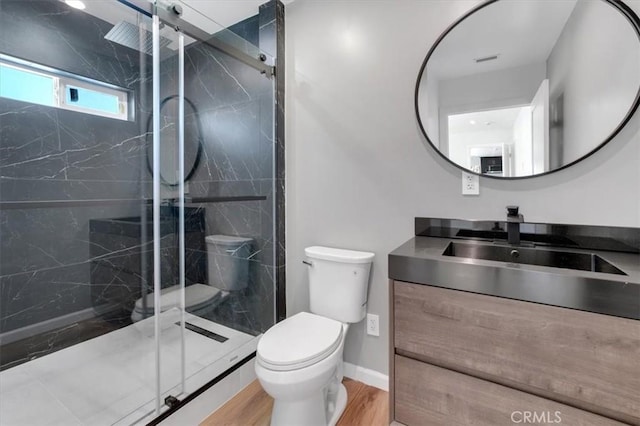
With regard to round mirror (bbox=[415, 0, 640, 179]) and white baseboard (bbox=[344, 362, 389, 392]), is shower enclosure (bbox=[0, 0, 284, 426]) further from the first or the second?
round mirror (bbox=[415, 0, 640, 179])

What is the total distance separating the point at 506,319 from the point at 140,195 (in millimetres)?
2190

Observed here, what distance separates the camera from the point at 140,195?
2.02 m

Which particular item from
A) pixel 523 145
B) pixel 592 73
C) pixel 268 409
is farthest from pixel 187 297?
pixel 592 73

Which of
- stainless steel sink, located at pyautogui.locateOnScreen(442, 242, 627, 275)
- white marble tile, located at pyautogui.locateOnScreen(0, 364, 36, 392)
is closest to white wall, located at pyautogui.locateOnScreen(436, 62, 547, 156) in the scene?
stainless steel sink, located at pyautogui.locateOnScreen(442, 242, 627, 275)

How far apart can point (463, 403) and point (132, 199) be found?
2.22 m

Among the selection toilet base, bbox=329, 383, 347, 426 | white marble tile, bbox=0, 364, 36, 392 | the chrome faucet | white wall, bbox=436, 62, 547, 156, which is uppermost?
white wall, bbox=436, 62, 547, 156

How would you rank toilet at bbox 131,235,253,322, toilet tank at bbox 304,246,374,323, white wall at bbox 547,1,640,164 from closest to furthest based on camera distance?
1. white wall at bbox 547,1,640,164
2. toilet tank at bbox 304,246,374,323
3. toilet at bbox 131,235,253,322

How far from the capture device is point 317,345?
1.27 meters

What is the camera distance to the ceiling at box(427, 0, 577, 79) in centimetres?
124

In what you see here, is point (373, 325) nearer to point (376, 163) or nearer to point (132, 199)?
point (376, 163)

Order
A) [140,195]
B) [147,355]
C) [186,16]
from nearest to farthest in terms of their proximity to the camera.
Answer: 1. [147,355]
2. [186,16]
3. [140,195]

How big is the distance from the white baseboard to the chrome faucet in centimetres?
102

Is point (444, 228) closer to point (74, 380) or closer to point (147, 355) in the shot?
point (147, 355)

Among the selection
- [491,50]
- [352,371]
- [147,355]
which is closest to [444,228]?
[491,50]
